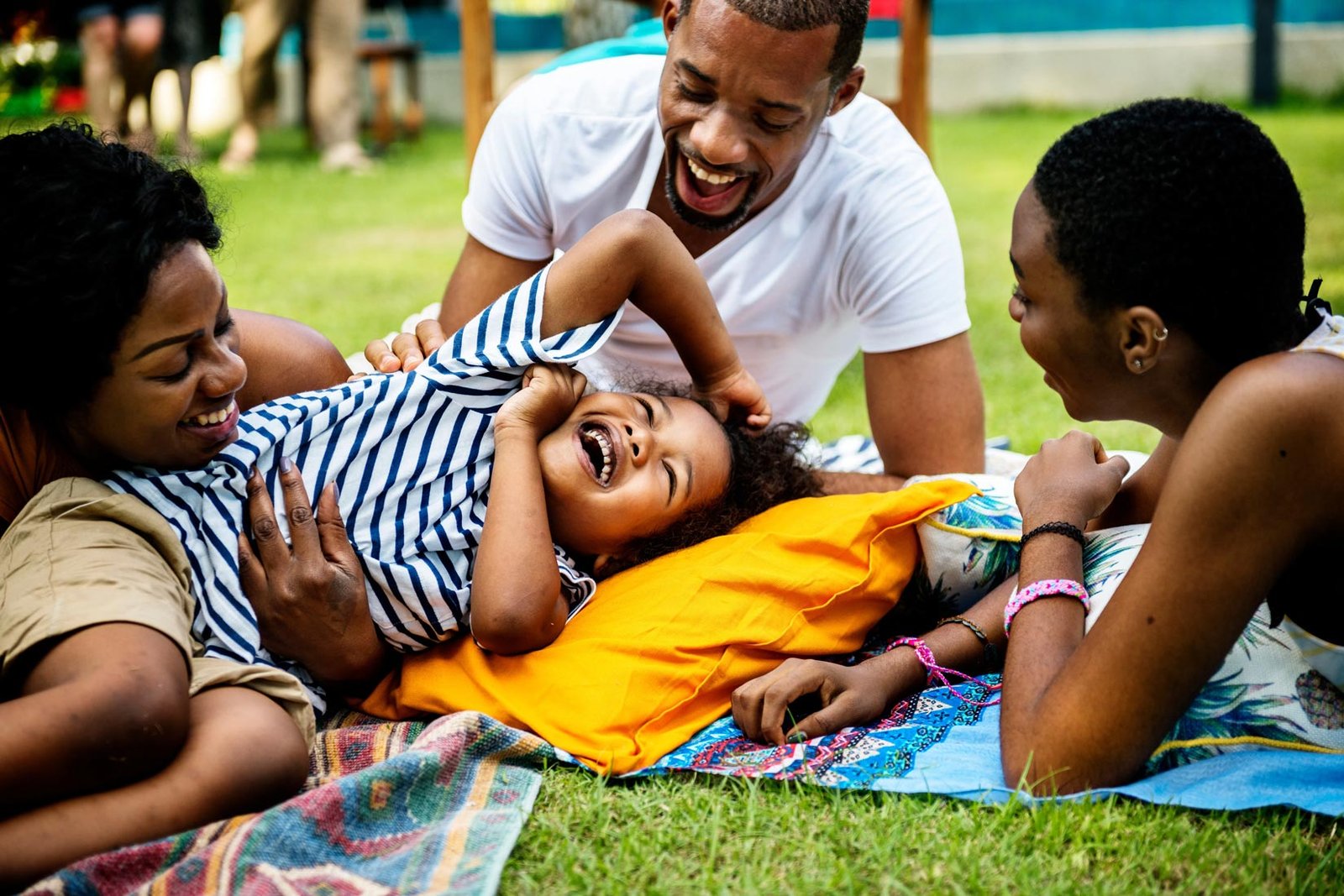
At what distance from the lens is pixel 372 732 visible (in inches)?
91.7

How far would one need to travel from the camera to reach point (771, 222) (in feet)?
10.6

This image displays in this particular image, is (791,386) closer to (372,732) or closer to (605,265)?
(605,265)

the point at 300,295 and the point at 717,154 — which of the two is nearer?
the point at 717,154

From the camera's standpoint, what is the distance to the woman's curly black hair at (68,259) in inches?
81.7

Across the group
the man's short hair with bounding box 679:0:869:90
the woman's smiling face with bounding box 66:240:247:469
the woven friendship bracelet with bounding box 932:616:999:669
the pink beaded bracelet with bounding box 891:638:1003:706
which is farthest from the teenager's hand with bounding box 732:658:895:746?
the man's short hair with bounding box 679:0:869:90

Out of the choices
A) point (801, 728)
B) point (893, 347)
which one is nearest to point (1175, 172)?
point (801, 728)

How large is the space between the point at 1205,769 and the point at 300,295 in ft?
18.2

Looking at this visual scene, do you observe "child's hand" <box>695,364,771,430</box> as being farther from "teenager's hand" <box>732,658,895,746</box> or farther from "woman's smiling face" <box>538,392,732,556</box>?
"teenager's hand" <box>732,658,895,746</box>

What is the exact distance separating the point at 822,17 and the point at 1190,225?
118 centimetres

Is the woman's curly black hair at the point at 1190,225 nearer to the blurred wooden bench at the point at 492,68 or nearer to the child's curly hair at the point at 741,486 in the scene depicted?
the child's curly hair at the point at 741,486

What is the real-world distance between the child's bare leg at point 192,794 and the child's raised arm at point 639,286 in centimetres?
95

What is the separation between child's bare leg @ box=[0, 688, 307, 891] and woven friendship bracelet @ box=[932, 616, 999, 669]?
1.26m

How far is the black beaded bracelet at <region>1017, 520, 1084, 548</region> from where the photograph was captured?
2283 mm

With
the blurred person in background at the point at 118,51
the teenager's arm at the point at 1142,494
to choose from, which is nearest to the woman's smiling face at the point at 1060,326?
the teenager's arm at the point at 1142,494
